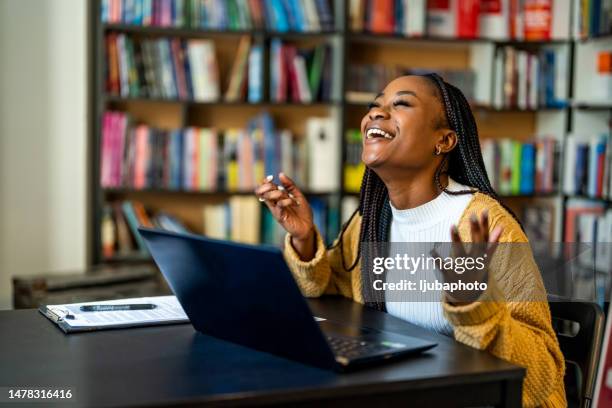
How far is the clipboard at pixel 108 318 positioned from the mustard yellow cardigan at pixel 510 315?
0.34 meters

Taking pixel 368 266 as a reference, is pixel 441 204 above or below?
above

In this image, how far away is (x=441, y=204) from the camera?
1.81 m

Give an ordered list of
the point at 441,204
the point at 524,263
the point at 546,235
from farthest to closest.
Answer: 1. the point at 546,235
2. the point at 441,204
3. the point at 524,263

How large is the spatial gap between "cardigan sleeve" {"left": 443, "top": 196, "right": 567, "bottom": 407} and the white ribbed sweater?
0.11 meters

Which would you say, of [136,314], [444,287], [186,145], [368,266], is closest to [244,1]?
[186,145]

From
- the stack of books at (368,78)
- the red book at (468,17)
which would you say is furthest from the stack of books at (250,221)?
the red book at (468,17)

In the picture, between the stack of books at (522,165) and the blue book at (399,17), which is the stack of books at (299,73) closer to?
the blue book at (399,17)

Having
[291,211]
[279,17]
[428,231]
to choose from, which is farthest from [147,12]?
[428,231]

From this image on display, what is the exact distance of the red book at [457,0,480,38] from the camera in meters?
4.07

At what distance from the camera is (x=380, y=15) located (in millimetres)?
3992

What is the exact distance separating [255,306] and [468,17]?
3.12 meters

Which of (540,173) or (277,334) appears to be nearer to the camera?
(277,334)

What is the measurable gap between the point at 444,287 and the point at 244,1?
2.84m

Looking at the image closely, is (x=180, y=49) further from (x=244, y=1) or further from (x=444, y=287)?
(x=444, y=287)
